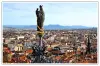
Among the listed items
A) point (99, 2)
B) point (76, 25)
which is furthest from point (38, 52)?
point (99, 2)

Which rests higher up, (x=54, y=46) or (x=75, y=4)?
(x=75, y=4)

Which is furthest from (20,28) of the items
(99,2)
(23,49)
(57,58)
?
(99,2)

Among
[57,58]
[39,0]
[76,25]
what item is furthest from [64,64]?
[39,0]

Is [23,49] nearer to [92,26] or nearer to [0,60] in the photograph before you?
[0,60]

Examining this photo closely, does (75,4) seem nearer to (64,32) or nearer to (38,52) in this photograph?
(64,32)

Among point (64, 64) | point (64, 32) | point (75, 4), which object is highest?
point (75, 4)

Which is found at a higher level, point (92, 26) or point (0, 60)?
point (92, 26)

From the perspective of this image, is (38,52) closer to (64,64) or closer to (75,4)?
(64,64)

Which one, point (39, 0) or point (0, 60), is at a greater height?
point (39, 0)
